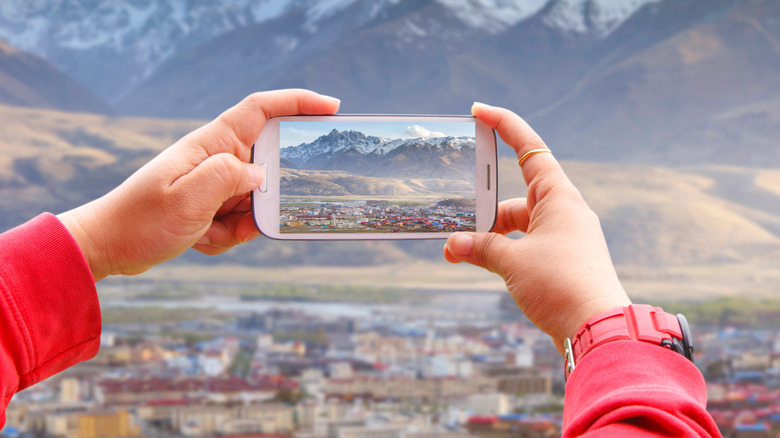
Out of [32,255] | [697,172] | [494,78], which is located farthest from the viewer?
[494,78]

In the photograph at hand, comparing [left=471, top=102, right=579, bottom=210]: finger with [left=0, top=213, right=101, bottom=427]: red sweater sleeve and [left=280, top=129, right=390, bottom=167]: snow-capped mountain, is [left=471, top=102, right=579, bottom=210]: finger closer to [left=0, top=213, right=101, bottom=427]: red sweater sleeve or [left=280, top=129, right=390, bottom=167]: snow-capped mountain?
[left=280, top=129, right=390, bottom=167]: snow-capped mountain

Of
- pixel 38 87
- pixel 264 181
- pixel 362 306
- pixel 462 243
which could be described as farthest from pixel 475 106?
pixel 38 87

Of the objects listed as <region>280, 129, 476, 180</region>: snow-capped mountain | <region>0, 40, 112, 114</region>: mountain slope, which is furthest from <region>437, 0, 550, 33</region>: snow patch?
<region>280, 129, 476, 180</region>: snow-capped mountain

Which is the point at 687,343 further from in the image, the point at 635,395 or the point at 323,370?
the point at 323,370

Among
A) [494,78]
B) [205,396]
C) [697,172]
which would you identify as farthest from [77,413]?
[697,172]

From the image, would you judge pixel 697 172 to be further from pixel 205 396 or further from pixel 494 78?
pixel 205 396

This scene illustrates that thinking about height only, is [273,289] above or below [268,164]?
below
